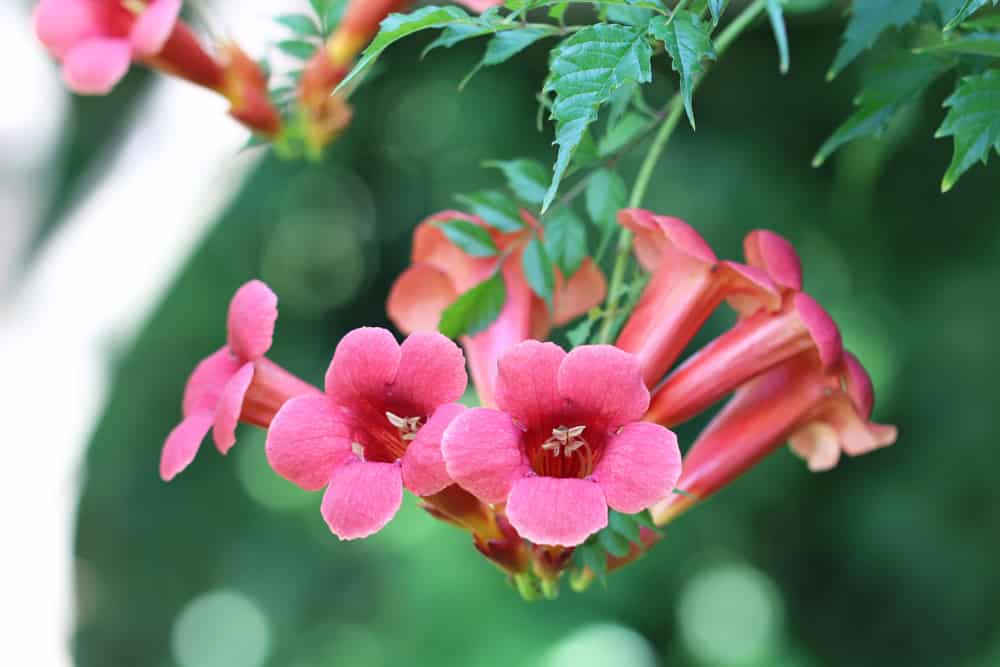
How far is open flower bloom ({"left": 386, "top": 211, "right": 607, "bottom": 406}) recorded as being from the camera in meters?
1.16

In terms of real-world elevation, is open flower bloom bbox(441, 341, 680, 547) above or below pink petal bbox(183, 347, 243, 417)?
above

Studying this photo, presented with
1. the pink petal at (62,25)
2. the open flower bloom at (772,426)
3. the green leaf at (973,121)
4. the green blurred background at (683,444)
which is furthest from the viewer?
the green blurred background at (683,444)

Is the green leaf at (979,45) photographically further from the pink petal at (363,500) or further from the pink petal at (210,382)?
the pink petal at (210,382)

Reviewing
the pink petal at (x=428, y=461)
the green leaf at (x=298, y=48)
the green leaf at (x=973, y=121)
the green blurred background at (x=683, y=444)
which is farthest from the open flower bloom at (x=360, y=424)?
the green blurred background at (x=683, y=444)

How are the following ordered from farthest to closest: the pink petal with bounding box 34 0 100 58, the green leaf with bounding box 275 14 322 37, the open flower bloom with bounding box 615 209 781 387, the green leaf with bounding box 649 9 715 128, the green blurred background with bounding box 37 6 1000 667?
the green blurred background with bounding box 37 6 1000 667, the green leaf with bounding box 275 14 322 37, the pink petal with bounding box 34 0 100 58, the open flower bloom with bounding box 615 209 781 387, the green leaf with bounding box 649 9 715 128

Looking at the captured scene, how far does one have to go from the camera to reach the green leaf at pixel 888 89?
1.04 m

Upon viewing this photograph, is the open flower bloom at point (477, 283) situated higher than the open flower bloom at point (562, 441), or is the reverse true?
the open flower bloom at point (562, 441)

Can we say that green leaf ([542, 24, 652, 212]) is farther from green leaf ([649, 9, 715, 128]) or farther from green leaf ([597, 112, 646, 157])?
green leaf ([597, 112, 646, 157])

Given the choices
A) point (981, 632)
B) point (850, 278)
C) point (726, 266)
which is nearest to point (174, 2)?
point (726, 266)

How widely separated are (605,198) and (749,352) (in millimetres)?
222

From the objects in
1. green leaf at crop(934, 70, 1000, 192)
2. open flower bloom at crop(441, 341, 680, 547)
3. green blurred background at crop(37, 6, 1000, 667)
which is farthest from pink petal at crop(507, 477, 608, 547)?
green blurred background at crop(37, 6, 1000, 667)

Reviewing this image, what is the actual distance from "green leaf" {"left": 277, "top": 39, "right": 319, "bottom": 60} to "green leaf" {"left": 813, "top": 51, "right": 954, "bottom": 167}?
2.27 ft

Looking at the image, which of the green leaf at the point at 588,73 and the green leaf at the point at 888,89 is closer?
the green leaf at the point at 588,73

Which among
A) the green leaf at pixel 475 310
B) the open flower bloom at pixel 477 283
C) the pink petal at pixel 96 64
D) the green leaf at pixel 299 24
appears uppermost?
the pink petal at pixel 96 64
